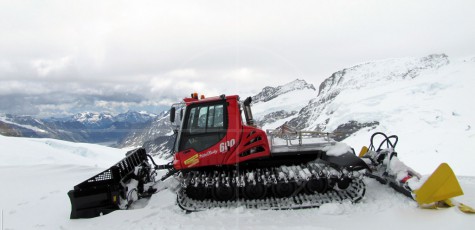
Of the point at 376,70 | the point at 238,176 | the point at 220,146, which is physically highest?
the point at 376,70

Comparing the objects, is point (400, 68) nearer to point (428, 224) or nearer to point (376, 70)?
point (376, 70)

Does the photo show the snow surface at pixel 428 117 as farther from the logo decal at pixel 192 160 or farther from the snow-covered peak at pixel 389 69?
the snow-covered peak at pixel 389 69

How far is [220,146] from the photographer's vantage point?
742 cm

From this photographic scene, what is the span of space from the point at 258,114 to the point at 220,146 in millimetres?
97256

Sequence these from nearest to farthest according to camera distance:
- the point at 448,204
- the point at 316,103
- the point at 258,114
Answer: the point at 448,204
the point at 258,114
the point at 316,103

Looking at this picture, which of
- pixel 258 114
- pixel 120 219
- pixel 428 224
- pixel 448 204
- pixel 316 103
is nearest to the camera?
pixel 428 224

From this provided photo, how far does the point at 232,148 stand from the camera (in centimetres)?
744

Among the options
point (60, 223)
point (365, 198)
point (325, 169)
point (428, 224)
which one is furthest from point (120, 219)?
point (428, 224)

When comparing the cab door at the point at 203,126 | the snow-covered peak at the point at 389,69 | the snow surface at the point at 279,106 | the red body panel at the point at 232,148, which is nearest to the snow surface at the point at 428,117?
the snow surface at the point at 279,106

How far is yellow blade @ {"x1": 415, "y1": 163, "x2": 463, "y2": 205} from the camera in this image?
6.05m

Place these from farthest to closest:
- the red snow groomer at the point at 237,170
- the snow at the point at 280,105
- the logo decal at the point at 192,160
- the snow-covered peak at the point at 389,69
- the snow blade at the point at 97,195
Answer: the snow-covered peak at the point at 389,69
the snow at the point at 280,105
the logo decal at the point at 192,160
the snow blade at the point at 97,195
the red snow groomer at the point at 237,170

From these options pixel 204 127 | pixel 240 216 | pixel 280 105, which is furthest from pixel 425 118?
pixel 280 105

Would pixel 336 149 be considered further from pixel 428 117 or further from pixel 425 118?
pixel 428 117

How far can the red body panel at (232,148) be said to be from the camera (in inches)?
292
